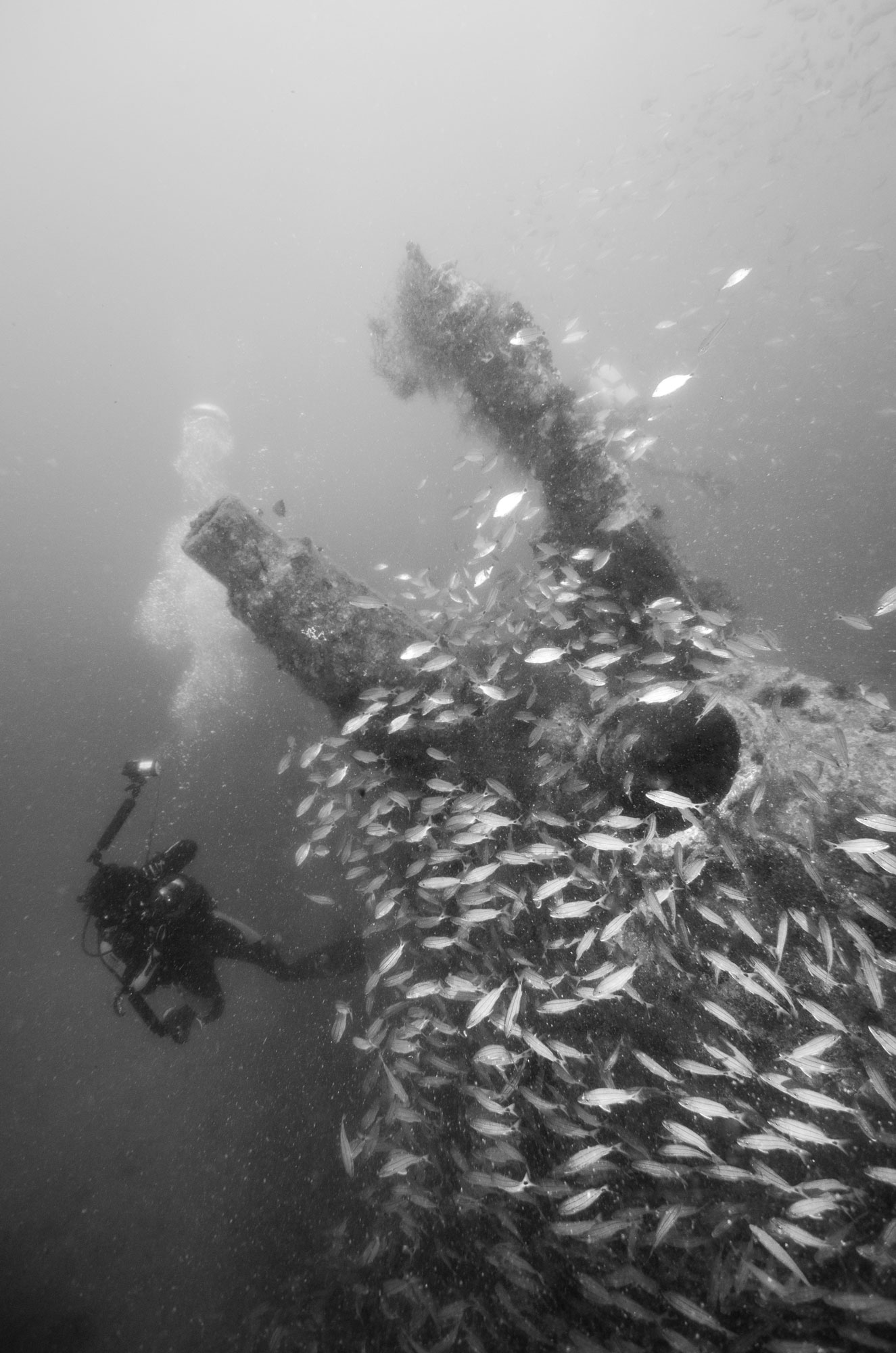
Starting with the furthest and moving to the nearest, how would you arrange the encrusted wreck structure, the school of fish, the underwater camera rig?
the underwater camera rig < the encrusted wreck structure < the school of fish

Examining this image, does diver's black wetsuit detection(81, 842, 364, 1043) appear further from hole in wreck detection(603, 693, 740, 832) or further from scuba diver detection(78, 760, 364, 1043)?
hole in wreck detection(603, 693, 740, 832)

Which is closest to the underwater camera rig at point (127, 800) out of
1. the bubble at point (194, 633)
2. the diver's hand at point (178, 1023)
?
the diver's hand at point (178, 1023)

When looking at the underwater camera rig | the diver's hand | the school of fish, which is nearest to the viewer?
the school of fish

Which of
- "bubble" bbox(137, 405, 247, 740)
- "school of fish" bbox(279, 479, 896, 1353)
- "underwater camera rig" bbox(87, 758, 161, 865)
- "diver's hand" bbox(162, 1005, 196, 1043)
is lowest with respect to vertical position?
"school of fish" bbox(279, 479, 896, 1353)

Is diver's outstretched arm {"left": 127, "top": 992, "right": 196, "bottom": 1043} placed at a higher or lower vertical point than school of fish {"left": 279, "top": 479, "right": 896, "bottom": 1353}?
higher

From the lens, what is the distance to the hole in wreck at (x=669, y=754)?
4508 millimetres

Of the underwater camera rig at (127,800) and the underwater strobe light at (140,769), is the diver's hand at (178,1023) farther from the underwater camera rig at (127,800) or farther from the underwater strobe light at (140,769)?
the underwater strobe light at (140,769)

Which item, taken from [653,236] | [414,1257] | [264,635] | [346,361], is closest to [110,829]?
[264,635]

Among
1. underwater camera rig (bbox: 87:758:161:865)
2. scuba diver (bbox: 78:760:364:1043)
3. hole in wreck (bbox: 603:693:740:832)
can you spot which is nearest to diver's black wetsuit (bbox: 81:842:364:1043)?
scuba diver (bbox: 78:760:364:1043)

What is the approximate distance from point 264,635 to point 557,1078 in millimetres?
5320

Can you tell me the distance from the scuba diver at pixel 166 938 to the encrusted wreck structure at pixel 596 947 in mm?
2069

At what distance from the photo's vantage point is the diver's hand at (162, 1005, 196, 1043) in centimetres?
683

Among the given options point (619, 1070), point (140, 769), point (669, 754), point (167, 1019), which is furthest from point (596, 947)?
point (167, 1019)

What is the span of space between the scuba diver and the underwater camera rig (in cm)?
1
